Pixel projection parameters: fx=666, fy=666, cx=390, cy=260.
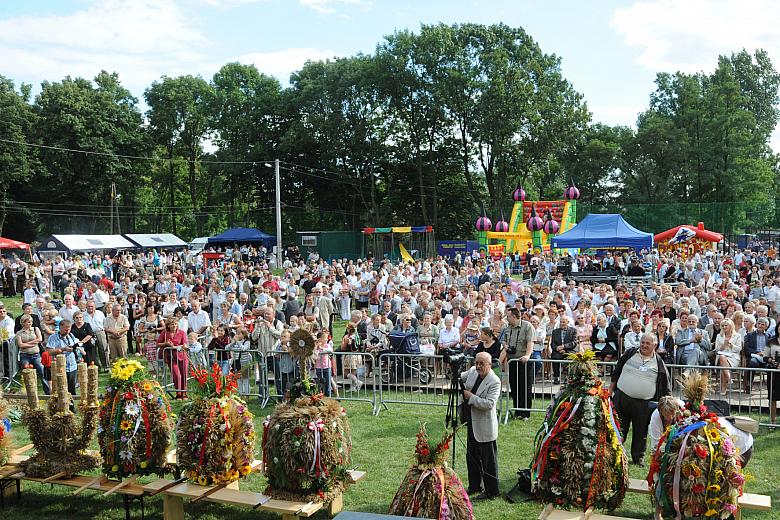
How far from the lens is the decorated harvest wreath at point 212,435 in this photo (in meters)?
6.38

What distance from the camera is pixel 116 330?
14.0 meters

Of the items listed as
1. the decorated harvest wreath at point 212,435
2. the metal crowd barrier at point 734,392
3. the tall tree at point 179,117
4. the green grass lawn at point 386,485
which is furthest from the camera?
the tall tree at point 179,117

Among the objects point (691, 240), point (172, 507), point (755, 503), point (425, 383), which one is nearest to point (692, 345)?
point (425, 383)

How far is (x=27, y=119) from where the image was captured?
53.2m

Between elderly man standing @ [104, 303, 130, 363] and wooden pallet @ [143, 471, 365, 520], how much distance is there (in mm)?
8251

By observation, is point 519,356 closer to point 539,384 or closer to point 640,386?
point 539,384

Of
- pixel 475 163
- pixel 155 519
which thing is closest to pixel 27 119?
pixel 475 163

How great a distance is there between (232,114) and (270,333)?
158 feet

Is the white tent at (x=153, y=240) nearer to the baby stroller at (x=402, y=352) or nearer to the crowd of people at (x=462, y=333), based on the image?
the crowd of people at (x=462, y=333)

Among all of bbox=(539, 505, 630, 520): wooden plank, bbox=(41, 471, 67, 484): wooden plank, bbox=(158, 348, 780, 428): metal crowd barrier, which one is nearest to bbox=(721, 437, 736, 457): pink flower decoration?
bbox=(539, 505, 630, 520): wooden plank

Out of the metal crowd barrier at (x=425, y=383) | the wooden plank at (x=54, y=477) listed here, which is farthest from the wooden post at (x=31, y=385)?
the metal crowd barrier at (x=425, y=383)

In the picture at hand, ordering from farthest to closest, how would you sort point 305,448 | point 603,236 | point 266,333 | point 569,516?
point 603,236, point 266,333, point 305,448, point 569,516

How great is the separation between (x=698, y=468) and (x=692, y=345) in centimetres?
599

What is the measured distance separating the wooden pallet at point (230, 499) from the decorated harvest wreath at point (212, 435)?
0.12 m
